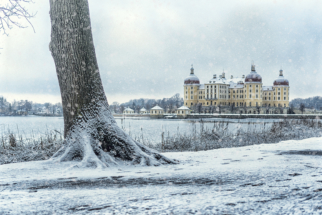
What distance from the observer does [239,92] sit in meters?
93.4

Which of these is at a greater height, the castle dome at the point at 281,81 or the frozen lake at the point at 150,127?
the castle dome at the point at 281,81

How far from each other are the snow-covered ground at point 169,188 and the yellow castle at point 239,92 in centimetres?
8784

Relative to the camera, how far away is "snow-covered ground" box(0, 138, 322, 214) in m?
2.83

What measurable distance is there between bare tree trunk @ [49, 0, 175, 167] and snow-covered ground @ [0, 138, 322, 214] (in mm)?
505

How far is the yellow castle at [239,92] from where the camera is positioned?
90438 millimetres

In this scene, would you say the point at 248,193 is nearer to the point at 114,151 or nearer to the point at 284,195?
the point at 284,195

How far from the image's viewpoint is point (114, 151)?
5.57 meters

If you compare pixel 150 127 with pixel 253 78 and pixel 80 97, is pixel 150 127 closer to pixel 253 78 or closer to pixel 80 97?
pixel 80 97

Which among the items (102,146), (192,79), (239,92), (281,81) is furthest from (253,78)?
(102,146)

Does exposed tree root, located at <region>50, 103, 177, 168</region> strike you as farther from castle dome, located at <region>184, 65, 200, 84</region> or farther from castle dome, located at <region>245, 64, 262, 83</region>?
castle dome, located at <region>184, 65, 200, 84</region>

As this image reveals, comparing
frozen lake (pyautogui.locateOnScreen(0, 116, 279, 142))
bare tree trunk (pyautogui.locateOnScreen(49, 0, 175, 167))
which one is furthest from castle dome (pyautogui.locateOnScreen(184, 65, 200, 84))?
bare tree trunk (pyautogui.locateOnScreen(49, 0, 175, 167))

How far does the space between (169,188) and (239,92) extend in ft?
306

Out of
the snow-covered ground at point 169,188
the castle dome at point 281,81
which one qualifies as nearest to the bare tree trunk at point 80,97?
the snow-covered ground at point 169,188

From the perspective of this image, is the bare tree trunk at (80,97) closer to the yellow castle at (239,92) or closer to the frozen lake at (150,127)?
the frozen lake at (150,127)
